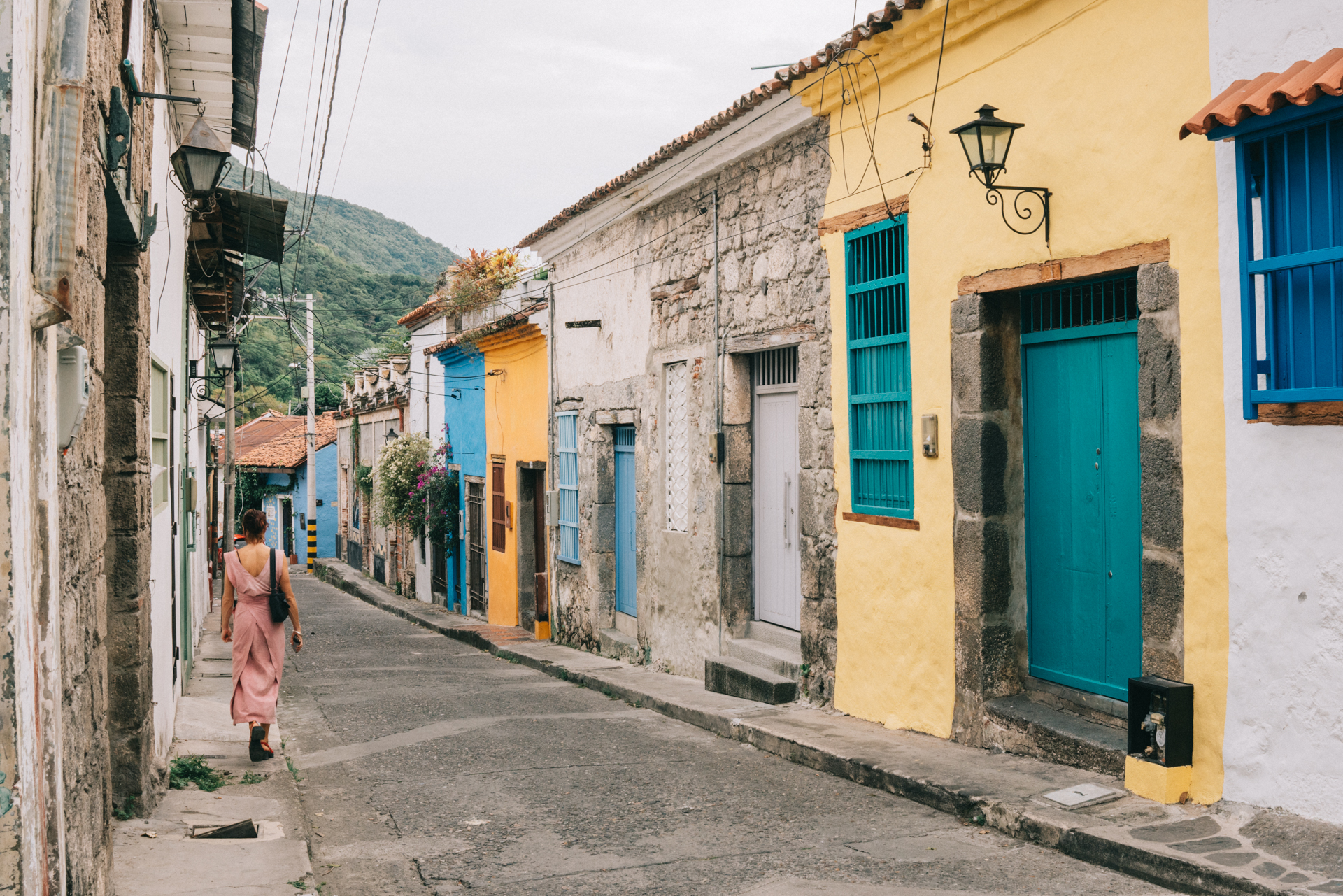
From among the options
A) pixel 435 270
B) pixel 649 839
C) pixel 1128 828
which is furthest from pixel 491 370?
pixel 435 270

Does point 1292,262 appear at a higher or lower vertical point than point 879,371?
higher

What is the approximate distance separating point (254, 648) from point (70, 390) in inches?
167

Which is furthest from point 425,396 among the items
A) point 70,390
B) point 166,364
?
point 70,390

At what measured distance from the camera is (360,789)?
20.9ft

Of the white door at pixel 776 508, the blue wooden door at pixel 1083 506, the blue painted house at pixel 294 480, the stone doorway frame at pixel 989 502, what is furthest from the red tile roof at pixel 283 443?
the blue wooden door at pixel 1083 506

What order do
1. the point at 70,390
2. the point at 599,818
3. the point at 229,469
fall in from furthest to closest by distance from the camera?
the point at 229,469, the point at 599,818, the point at 70,390

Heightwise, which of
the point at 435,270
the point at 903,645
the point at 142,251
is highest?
the point at 435,270

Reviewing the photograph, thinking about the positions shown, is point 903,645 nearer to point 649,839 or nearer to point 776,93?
point 649,839

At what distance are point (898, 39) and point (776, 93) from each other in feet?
4.54

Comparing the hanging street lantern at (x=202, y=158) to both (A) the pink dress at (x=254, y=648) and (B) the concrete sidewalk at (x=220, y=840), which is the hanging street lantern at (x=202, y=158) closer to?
(A) the pink dress at (x=254, y=648)

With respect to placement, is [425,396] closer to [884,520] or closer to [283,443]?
[884,520]

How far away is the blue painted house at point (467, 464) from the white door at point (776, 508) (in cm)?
850

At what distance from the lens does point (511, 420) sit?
15750mm

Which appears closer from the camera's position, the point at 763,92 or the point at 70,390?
the point at 70,390
